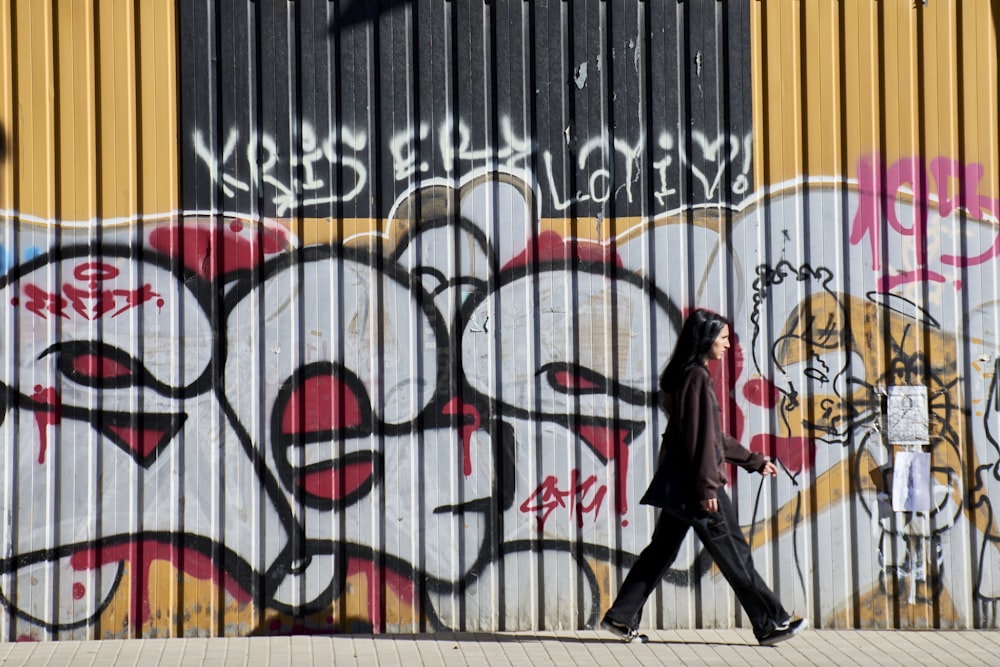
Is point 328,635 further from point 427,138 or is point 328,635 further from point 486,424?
point 427,138

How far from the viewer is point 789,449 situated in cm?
728

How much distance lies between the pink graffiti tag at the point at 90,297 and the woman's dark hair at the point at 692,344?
2.87 m

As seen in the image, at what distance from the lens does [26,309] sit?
7.10 meters

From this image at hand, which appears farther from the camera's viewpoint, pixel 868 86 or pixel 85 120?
pixel 868 86

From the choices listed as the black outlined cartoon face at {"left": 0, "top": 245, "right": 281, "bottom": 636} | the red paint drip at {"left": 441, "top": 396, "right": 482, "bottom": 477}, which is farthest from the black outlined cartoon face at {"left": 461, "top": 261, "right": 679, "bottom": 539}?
the black outlined cartoon face at {"left": 0, "top": 245, "right": 281, "bottom": 636}

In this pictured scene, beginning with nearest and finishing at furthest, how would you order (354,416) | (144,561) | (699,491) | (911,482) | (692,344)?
(699,491)
(692,344)
(144,561)
(354,416)
(911,482)

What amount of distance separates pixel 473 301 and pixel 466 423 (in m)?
0.69

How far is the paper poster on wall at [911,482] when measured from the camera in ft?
23.9

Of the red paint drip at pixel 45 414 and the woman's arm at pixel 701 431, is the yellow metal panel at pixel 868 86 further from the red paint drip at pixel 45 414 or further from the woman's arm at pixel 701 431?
the red paint drip at pixel 45 414

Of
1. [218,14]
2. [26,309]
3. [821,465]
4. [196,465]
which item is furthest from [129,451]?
[821,465]

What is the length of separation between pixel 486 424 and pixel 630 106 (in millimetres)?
2003

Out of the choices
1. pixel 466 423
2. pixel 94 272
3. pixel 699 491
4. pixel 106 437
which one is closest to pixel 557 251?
pixel 466 423

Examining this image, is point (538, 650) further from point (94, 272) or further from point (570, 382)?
point (94, 272)

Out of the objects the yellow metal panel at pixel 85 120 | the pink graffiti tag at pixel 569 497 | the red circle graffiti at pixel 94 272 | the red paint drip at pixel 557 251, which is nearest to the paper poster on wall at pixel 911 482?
the pink graffiti tag at pixel 569 497
